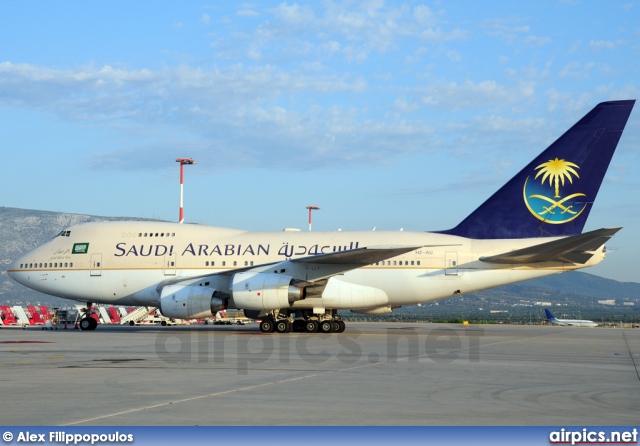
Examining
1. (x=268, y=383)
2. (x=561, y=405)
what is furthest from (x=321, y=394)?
(x=561, y=405)

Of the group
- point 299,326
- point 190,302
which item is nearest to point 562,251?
point 299,326

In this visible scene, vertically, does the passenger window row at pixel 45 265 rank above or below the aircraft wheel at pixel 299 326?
above

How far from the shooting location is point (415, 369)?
15.7 m

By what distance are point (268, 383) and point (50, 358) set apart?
7922 mm

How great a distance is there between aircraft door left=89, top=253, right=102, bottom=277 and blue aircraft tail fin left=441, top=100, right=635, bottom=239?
16.4m

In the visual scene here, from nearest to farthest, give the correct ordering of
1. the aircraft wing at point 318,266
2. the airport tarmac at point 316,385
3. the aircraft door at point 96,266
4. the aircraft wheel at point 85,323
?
the airport tarmac at point 316,385 → the aircraft wing at point 318,266 → the aircraft door at point 96,266 → the aircraft wheel at point 85,323

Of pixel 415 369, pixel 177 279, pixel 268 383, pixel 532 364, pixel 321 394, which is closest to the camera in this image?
pixel 321 394

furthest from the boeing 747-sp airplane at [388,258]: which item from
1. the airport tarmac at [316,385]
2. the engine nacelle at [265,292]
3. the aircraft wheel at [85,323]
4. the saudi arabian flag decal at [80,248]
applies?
the airport tarmac at [316,385]

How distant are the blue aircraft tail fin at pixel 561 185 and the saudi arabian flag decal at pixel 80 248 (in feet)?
56.6

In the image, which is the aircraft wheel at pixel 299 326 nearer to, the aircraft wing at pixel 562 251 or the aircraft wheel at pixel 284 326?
the aircraft wheel at pixel 284 326

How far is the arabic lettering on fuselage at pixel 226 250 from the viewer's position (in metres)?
31.9

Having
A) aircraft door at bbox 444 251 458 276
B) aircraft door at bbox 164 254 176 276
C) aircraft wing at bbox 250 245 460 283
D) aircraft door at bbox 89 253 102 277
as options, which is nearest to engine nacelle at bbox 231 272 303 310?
aircraft wing at bbox 250 245 460 283

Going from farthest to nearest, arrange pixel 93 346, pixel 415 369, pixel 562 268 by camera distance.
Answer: pixel 562 268 < pixel 93 346 < pixel 415 369

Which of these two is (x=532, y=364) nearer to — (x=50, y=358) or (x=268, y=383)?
(x=268, y=383)
